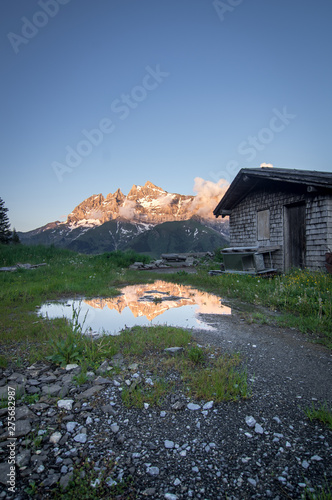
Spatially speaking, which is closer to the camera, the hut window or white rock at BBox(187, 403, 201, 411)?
white rock at BBox(187, 403, 201, 411)

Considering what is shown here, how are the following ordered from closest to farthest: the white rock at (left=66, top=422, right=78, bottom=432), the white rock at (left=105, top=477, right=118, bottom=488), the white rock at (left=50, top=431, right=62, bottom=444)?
the white rock at (left=105, top=477, right=118, bottom=488), the white rock at (left=50, top=431, right=62, bottom=444), the white rock at (left=66, top=422, right=78, bottom=432)

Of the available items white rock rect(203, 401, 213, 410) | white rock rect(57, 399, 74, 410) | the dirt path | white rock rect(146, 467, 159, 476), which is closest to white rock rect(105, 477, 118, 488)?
white rock rect(146, 467, 159, 476)

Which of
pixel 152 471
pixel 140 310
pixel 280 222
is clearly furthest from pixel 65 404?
pixel 280 222

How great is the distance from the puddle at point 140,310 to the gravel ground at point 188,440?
91.8 inches

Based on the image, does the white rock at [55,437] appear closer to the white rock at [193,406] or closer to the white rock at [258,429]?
the white rock at [193,406]

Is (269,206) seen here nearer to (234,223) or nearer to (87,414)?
(234,223)

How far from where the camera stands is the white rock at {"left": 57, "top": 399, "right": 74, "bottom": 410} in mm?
2652

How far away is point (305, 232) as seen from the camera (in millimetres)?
10914

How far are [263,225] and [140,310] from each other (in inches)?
367

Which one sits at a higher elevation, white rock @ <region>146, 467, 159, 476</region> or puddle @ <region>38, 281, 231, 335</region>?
white rock @ <region>146, 467, 159, 476</region>

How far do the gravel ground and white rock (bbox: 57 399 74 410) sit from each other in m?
0.03

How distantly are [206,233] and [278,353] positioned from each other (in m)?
167

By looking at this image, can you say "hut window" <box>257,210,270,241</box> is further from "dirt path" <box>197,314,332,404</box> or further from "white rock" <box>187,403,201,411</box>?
"white rock" <box>187,403,201,411</box>

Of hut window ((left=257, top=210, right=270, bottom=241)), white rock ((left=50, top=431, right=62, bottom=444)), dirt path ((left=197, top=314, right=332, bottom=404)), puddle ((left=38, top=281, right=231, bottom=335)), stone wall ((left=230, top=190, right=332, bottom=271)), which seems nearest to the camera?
white rock ((left=50, top=431, right=62, bottom=444))
